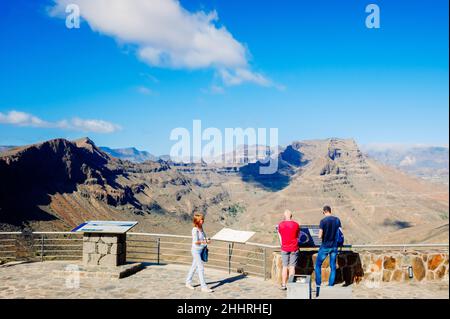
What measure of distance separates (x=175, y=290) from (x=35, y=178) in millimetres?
110154

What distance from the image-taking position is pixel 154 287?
1021cm

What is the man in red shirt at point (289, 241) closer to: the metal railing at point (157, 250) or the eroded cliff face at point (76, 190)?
the metal railing at point (157, 250)

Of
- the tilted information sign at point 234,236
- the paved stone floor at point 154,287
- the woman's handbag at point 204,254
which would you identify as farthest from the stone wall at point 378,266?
the woman's handbag at point 204,254

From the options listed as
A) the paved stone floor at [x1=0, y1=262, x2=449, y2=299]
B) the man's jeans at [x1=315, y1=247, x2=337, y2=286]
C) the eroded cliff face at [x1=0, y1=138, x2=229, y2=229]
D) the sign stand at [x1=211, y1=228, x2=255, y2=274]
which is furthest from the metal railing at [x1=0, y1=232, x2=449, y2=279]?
the eroded cliff face at [x1=0, y1=138, x2=229, y2=229]

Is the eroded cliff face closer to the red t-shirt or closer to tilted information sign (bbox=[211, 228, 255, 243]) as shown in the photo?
tilted information sign (bbox=[211, 228, 255, 243])

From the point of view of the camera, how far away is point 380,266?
10.8 m

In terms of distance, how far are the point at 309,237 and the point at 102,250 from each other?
5.75 meters

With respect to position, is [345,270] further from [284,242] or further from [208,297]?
[208,297]

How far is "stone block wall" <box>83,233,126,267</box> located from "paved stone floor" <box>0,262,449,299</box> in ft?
2.27

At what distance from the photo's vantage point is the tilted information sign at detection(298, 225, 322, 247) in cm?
1037

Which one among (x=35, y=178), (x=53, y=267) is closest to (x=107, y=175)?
(x=35, y=178)

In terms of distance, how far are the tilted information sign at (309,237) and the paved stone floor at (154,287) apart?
1342 mm

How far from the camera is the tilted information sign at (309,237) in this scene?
34.0ft
